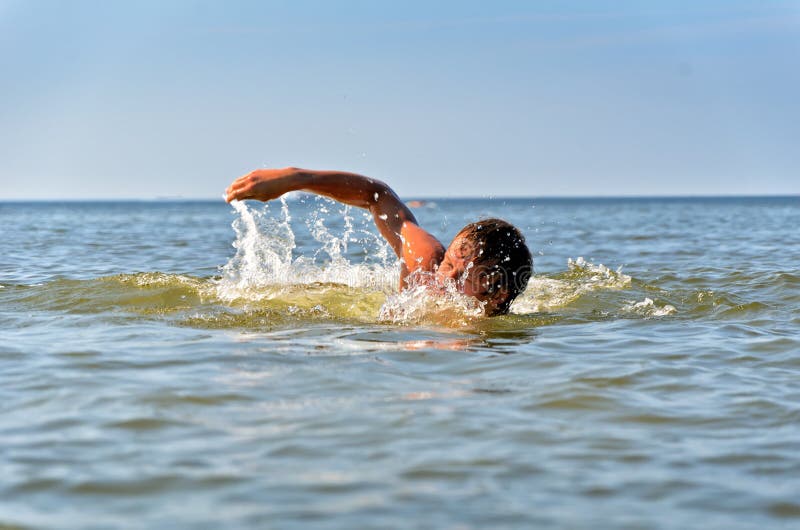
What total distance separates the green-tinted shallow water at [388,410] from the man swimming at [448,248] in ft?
0.97

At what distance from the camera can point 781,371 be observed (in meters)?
5.22

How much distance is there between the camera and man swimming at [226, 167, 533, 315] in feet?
20.2

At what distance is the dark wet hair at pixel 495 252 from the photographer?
6199mm

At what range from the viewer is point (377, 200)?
21.2ft

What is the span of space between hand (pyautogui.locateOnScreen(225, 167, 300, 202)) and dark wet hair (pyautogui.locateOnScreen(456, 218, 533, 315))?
1.31 metres

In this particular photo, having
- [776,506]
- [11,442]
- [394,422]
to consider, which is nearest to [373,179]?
[394,422]

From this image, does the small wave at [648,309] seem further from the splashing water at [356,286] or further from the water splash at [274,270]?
the water splash at [274,270]

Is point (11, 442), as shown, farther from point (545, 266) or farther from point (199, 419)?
point (545, 266)

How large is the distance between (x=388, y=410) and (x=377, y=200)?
2.58 m

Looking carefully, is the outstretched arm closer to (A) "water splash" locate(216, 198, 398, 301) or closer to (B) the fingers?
(B) the fingers

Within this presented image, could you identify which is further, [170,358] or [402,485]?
[170,358]

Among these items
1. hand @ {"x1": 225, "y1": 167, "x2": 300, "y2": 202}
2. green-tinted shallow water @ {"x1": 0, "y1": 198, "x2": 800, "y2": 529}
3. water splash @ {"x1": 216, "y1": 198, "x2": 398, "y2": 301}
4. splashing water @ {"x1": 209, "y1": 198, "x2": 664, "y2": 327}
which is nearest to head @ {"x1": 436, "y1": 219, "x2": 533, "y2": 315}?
splashing water @ {"x1": 209, "y1": 198, "x2": 664, "y2": 327}

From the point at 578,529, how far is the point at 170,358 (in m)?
3.12

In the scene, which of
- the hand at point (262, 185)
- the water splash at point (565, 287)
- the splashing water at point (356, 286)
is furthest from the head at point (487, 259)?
the hand at point (262, 185)
